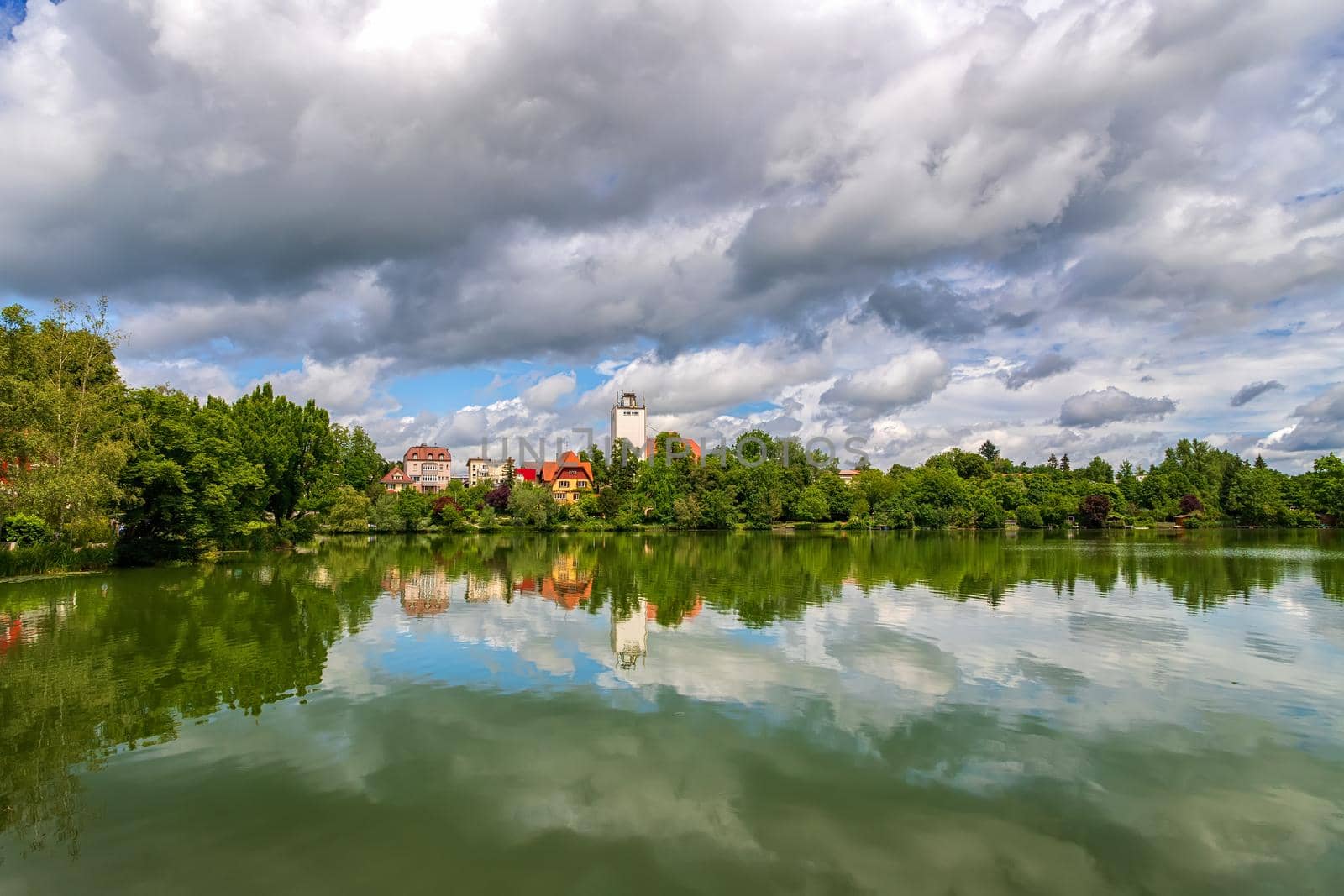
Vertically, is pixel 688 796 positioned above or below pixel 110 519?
below

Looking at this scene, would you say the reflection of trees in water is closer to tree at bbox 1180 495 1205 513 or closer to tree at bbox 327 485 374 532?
tree at bbox 327 485 374 532

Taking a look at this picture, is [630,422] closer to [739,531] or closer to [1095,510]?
[739,531]

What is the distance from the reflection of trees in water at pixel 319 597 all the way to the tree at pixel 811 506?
106 feet

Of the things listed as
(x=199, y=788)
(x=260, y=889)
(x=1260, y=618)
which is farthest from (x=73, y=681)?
(x=1260, y=618)

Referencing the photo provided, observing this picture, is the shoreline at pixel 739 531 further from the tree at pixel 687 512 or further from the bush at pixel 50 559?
the bush at pixel 50 559

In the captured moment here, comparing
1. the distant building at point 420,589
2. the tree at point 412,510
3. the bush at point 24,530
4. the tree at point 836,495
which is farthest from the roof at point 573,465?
the bush at point 24,530

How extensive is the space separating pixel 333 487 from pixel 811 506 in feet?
175

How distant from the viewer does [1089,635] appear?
17469 mm

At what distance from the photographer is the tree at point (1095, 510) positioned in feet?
306

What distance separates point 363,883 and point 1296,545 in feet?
205

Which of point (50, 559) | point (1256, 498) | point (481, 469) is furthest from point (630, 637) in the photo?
point (481, 469)

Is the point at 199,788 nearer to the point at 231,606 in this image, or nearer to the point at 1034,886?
the point at 1034,886

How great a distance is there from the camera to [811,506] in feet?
284

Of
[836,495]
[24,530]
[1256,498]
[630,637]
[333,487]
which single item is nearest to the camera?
[630,637]
